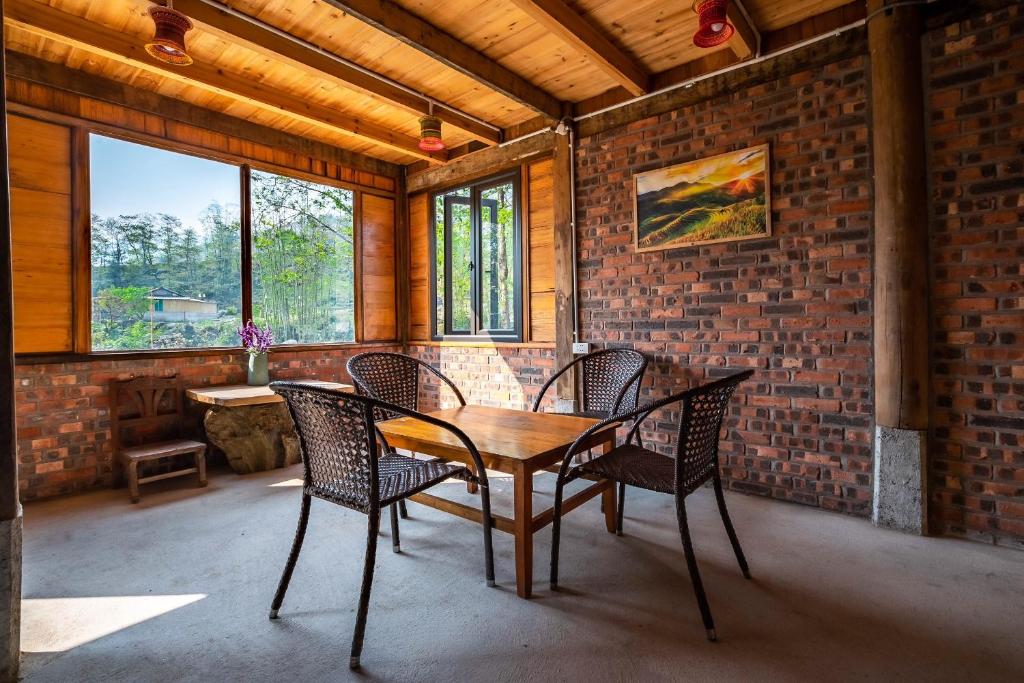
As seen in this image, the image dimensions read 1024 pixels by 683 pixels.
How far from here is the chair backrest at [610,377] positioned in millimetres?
3246

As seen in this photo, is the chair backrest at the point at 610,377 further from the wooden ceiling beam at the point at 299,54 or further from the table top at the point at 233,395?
the wooden ceiling beam at the point at 299,54

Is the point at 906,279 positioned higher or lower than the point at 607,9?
lower

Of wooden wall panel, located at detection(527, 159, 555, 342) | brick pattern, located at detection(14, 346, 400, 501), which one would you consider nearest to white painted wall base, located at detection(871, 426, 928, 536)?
wooden wall panel, located at detection(527, 159, 555, 342)

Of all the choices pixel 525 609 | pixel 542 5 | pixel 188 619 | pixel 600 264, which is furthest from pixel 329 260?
pixel 525 609

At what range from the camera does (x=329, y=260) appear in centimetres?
493

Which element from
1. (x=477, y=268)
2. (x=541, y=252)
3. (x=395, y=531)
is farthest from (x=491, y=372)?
(x=395, y=531)

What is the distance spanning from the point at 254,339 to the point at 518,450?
10.1 feet

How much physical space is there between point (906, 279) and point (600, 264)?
192cm

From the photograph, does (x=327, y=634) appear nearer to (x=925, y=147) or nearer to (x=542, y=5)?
(x=542, y=5)

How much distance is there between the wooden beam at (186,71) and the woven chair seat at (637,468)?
11.4ft

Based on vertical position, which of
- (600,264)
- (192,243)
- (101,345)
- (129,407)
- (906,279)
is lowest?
(129,407)

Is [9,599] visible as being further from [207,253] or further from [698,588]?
[207,253]

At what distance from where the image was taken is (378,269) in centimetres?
534

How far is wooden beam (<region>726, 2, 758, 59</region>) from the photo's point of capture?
274cm
